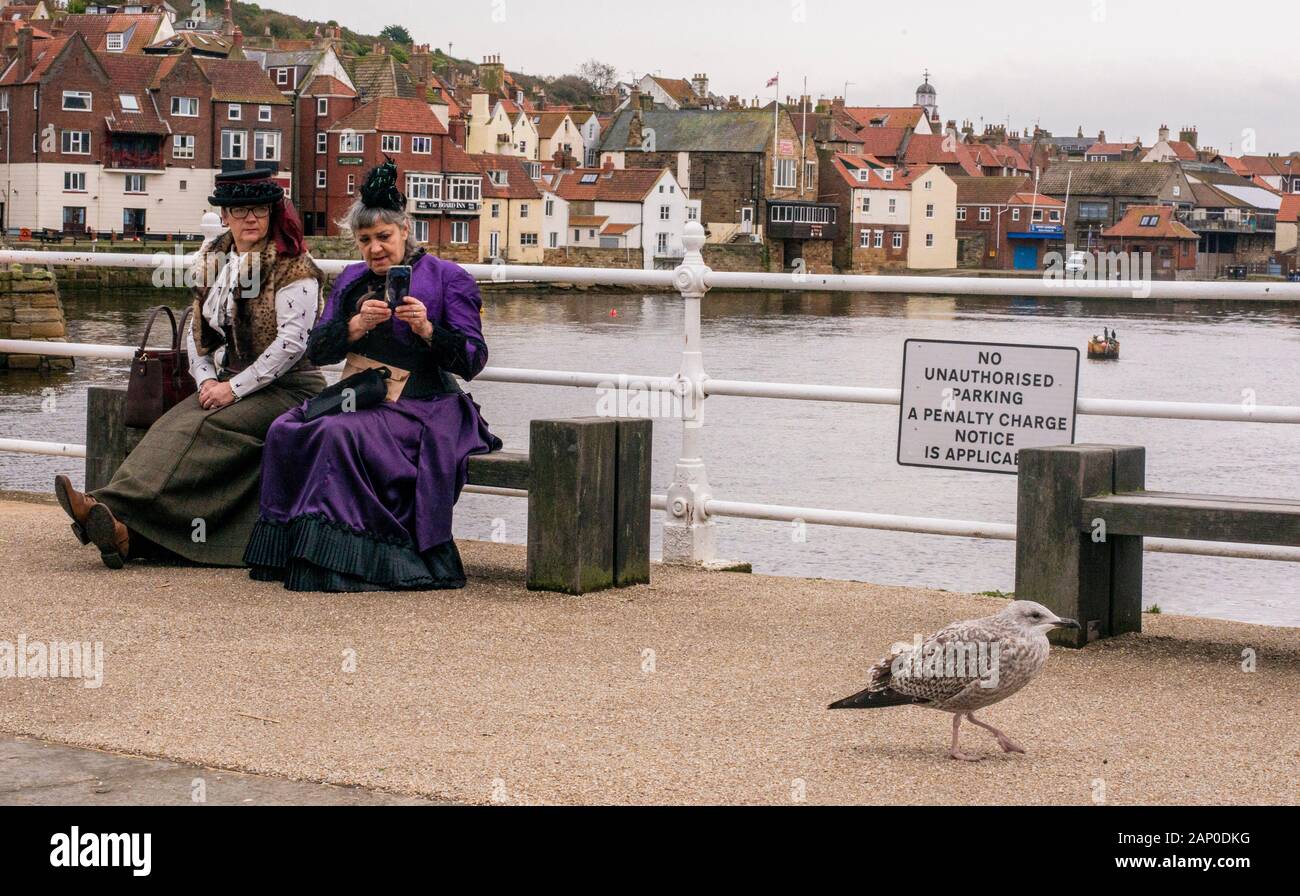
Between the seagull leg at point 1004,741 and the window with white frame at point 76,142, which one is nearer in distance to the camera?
the seagull leg at point 1004,741

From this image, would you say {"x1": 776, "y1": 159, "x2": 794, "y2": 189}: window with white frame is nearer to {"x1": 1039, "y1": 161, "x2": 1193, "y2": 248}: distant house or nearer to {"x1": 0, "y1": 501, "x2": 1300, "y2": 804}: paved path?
{"x1": 1039, "y1": 161, "x2": 1193, "y2": 248}: distant house

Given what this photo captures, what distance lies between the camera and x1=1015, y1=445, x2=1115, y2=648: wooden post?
212 inches

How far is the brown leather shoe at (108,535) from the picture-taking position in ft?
20.7

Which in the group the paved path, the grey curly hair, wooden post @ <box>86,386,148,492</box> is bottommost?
the paved path

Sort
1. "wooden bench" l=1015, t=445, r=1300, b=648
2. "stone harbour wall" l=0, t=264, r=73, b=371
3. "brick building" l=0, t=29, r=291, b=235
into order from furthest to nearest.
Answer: "brick building" l=0, t=29, r=291, b=235 → "stone harbour wall" l=0, t=264, r=73, b=371 → "wooden bench" l=1015, t=445, r=1300, b=648

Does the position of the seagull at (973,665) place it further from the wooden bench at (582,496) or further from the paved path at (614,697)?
the wooden bench at (582,496)

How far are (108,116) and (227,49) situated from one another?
16.8 m

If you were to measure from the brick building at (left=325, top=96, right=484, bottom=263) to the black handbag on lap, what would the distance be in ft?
262

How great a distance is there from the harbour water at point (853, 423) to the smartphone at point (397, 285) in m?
2.85

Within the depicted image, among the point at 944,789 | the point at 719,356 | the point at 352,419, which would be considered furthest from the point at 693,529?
the point at 719,356

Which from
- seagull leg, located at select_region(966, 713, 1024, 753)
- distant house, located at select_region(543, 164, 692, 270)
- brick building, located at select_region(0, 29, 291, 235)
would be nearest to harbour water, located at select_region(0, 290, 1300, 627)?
seagull leg, located at select_region(966, 713, 1024, 753)

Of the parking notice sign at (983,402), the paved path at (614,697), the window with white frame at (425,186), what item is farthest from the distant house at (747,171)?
the paved path at (614,697)

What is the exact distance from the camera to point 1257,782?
3.96 meters

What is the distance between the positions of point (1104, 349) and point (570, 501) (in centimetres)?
3718
